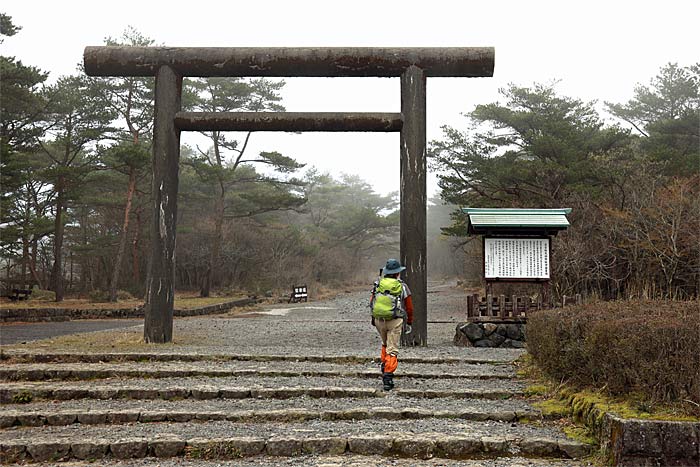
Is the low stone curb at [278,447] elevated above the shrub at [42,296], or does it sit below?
below

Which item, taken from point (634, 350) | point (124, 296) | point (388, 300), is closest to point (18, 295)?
point (124, 296)

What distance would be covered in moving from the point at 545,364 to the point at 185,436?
439 centimetres

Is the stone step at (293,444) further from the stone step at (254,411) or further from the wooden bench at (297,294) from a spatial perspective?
the wooden bench at (297,294)

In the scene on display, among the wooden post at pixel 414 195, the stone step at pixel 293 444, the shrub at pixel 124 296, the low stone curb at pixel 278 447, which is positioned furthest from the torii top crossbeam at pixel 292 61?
the shrub at pixel 124 296

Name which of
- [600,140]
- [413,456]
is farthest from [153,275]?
[600,140]

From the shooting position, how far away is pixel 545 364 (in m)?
6.98

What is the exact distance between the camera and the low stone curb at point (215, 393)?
635 cm

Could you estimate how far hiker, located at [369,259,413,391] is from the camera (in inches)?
260

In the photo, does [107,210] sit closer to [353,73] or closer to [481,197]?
[481,197]

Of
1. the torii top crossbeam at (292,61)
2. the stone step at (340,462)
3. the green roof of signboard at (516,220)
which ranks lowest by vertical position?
the stone step at (340,462)

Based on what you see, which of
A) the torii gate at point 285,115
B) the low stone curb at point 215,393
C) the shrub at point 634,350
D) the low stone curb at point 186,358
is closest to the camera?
the shrub at point 634,350

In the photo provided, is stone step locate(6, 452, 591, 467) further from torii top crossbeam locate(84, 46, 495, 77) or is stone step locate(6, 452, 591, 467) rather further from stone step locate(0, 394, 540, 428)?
torii top crossbeam locate(84, 46, 495, 77)

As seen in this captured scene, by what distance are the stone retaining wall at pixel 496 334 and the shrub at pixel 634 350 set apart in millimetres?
4135

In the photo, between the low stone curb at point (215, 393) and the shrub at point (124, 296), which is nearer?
the low stone curb at point (215, 393)
